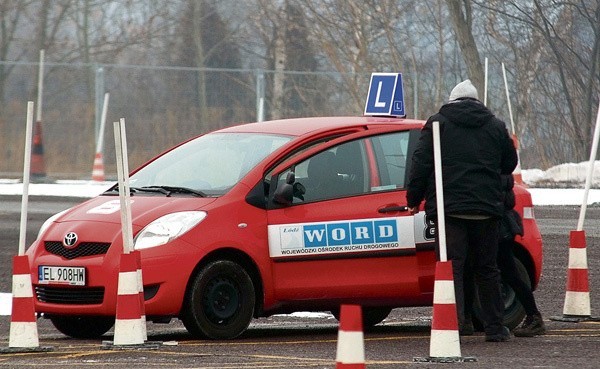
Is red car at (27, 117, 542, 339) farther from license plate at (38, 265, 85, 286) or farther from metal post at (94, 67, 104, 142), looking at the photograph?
metal post at (94, 67, 104, 142)

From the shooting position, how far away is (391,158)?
1084 centimetres

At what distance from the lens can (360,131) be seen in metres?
10.9

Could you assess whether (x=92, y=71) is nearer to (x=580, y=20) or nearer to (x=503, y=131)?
(x=580, y=20)

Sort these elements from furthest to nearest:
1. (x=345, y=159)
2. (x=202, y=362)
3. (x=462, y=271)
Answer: (x=345, y=159), (x=462, y=271), (x=202, y=362)

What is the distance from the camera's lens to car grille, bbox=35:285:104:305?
9875mm

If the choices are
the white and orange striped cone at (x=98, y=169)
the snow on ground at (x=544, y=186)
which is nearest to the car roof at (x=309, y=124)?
the snow on ground at (x=544, y=186)

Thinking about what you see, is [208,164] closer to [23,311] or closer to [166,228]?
[166,228]

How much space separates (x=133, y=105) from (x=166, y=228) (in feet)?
69.3

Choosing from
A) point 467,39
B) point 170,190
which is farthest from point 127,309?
point 467,39

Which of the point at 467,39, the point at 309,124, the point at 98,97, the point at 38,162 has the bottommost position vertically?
the point at 309,124

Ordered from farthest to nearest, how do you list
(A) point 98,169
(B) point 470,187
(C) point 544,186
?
(A) point 98,169, (C) point 544,186, (B) point 470,187

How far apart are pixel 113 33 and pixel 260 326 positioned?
112ft

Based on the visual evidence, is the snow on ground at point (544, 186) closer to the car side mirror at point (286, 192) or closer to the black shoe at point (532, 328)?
the black shoe at point (532, 328)

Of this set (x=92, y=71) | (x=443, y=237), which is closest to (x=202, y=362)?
(x=443, y=237)
